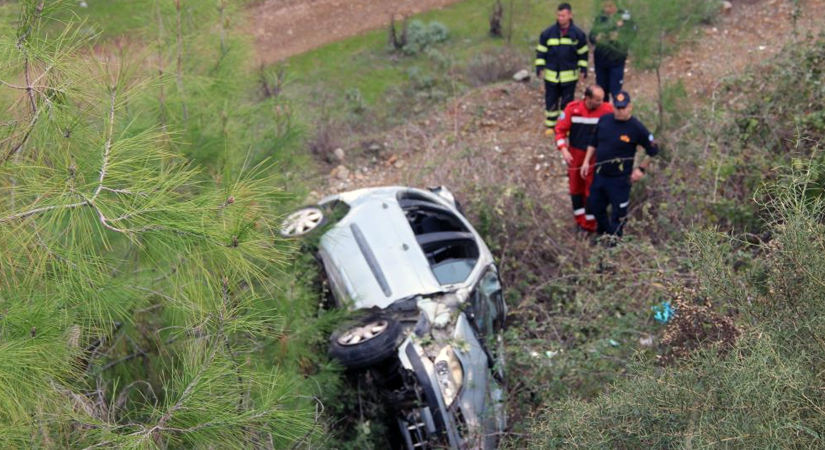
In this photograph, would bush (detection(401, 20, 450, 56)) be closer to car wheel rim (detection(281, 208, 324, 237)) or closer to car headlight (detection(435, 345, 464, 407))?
car wheel rim (detection(281, 208, 324, 237))

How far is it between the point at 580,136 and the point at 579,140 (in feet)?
0.12

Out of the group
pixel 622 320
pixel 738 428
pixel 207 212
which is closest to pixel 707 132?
pixel 622 320

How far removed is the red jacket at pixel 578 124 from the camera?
652 centimetres

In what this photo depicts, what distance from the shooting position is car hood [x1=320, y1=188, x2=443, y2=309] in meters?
5.12

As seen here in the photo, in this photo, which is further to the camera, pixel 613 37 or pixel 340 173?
pixel 340 173

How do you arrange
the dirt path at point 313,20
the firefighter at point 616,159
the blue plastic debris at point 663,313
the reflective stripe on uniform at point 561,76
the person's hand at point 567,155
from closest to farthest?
the blue plastic debris at point 663,313
the firefighter at point 616,159
the person's hand at point 567,155
the reflective stripe on uniform at point 561,76
the dirt path at point 313,20

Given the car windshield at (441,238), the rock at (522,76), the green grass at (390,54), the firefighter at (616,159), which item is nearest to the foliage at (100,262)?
the car windshield at (441,238)

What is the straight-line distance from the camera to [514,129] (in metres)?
9.78

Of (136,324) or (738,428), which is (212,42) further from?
(738,428)

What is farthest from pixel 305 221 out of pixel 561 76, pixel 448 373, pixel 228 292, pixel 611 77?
pixel 611 77

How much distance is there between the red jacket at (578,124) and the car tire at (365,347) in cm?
281

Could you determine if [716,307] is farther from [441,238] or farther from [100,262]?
[100,262]

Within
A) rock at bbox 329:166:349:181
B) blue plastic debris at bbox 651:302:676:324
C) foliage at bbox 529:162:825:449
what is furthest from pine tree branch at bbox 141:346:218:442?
rock at bbox 329:166:349:181

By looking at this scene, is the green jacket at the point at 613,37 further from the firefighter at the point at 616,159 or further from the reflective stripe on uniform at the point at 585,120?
the firefighter at the point at 616,159
